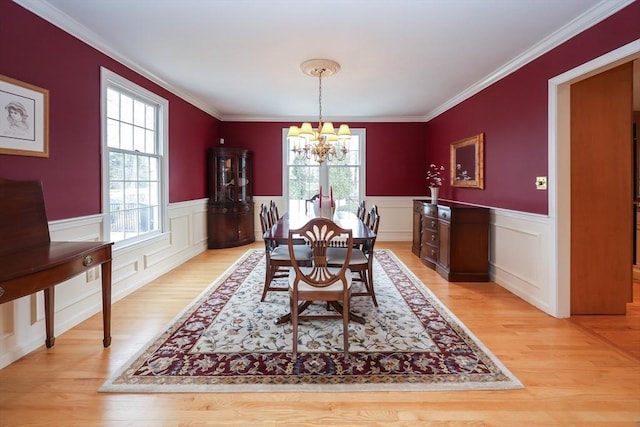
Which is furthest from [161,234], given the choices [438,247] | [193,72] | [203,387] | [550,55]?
[550,55]

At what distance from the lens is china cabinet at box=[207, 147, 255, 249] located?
6203 mm

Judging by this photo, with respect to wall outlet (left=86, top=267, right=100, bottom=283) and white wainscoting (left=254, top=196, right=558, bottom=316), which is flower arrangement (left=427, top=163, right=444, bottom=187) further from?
wall outlet (left=86, top=267, right=100, bottom=283)

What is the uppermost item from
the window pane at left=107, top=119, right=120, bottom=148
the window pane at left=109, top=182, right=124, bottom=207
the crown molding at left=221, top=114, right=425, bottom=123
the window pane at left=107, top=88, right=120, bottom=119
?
the crown molding at left=221, top=114, right=425, bottom=123

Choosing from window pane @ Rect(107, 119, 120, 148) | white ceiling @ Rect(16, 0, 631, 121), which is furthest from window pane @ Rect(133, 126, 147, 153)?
white ceiling @ Rect(16, 0, 631, 121)

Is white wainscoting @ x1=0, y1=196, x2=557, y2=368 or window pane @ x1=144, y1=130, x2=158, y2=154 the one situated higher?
window pane @ x1=144, y1=130, x2=158, y2=154

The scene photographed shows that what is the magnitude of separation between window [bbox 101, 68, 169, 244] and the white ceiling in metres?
0.34

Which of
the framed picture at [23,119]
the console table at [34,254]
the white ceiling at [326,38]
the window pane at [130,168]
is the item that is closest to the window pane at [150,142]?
the window pane at [130,168]

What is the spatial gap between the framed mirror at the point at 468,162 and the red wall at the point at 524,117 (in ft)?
0.32

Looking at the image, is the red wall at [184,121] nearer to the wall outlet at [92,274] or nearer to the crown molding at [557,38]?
the crown molding at [557,38]

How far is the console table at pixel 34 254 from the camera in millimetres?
1802

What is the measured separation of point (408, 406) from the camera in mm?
1855

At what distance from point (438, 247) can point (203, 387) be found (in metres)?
3.48

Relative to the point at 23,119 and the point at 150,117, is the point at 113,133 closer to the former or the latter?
the point at 150,117

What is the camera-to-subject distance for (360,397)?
6.31 ft
